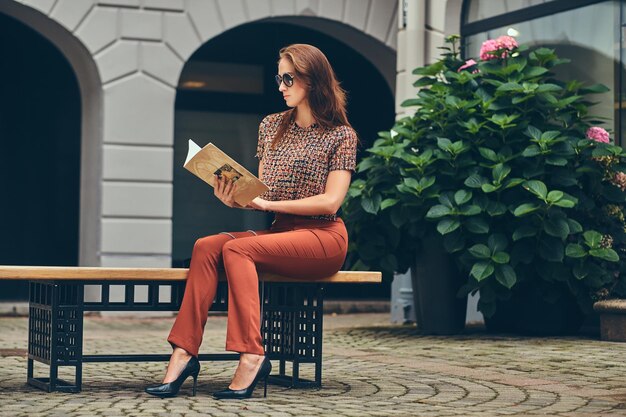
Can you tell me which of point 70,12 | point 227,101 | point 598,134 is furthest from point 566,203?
point 227,101

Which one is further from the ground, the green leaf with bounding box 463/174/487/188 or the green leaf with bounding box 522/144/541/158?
the green leaf with bounding box 522/144/541/158

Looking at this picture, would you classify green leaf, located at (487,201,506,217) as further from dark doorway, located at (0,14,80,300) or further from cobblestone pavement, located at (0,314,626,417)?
dark doorway, located at (0,14,80,300)

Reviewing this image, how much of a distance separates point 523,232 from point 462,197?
0.49 metres

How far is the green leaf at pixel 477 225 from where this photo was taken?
929cm

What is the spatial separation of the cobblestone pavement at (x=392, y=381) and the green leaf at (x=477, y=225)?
0.78m

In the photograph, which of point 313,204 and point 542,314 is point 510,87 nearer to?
point 542,314

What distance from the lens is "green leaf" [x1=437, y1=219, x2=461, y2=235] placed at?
30.5 ft

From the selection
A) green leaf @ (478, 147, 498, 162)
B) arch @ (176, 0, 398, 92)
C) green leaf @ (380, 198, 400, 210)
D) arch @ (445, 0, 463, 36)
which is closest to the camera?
green leaf @ (478, 147, 498, 162)

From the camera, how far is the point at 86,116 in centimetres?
1355

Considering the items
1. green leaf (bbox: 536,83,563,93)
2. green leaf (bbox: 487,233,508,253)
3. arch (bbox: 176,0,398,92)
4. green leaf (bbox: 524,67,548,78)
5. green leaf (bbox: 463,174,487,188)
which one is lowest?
green leaf (bbox: 487,233,508,253)

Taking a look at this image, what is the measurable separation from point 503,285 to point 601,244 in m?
0.76

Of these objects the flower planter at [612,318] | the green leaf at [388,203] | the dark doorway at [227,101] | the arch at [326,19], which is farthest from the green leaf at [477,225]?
the dark doorway at [227,101]

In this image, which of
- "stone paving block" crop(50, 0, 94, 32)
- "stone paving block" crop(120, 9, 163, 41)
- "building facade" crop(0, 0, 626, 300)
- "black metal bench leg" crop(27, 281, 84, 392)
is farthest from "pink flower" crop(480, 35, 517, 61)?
"black metal bench leg" crop(27, 281, 84, 392)

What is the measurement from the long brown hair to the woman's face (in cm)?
1
